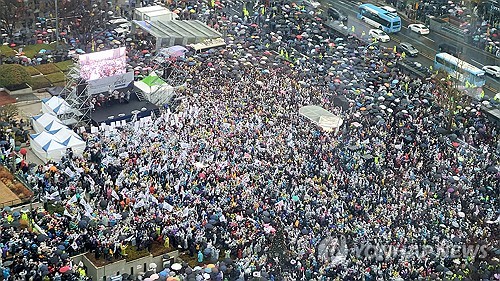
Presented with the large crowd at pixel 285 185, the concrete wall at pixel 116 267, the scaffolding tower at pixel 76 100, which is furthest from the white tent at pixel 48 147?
the concrete wall at pixel 116 267

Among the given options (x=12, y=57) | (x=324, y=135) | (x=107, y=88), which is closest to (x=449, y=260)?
(x=324, y=135)

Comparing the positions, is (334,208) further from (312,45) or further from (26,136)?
(312,45)

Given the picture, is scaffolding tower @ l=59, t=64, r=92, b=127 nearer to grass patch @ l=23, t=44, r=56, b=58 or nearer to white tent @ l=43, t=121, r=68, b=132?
white tent @ l=43, t=121, r=68, b=132

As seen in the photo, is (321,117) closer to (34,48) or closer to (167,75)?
(167,75)

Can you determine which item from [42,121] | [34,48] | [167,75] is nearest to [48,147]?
[42,121]

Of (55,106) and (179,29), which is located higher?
(55,106)
